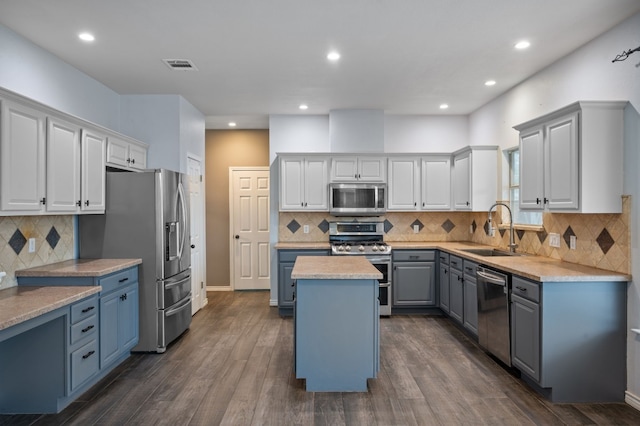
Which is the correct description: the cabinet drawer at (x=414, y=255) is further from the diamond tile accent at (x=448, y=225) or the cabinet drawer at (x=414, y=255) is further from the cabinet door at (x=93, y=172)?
the cabinet door at (x=93, y=172)

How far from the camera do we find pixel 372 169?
17.6 feet

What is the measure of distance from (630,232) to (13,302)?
4252mm

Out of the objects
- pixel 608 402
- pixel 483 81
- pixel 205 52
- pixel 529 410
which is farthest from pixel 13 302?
pixel 483 81

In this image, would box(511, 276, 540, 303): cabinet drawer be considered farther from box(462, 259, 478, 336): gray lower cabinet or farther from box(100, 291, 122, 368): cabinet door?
box(100, 291, 122, 368): cabinet door

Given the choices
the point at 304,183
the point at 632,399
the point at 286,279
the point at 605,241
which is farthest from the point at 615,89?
the point at 286,279

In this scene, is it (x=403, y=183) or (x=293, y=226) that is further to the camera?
(x=293, y=226)

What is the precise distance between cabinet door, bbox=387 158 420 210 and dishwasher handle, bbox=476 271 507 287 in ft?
6.14

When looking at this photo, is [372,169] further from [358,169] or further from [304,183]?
[304,183]

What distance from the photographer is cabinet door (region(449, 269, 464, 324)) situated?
4.31 meters

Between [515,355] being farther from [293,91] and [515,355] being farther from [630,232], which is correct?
[293,91]

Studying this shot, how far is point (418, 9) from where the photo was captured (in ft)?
8.73

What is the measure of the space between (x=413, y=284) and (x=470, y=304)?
102 cm

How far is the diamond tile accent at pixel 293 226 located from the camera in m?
5.64

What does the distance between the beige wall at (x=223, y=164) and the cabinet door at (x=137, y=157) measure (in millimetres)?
2004
